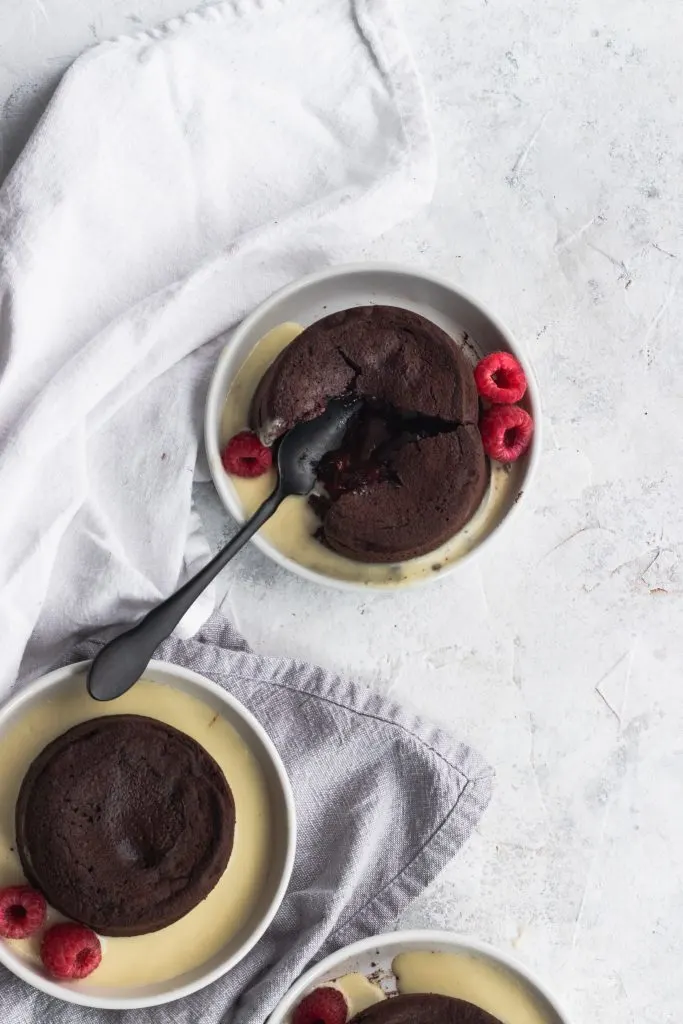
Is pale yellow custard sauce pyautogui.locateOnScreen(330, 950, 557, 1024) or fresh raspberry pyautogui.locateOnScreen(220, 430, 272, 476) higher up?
fresh raspberry pyautogui.locateOnScreen(220, 430, 272, 476)

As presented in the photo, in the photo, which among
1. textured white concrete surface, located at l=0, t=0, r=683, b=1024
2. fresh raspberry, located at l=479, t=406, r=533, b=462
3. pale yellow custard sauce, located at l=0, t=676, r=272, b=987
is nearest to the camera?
pale yellow custard sauce, located at l=0, t=676, r=272, b=987

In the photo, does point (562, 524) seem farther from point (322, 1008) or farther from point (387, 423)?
point (322, 1008)

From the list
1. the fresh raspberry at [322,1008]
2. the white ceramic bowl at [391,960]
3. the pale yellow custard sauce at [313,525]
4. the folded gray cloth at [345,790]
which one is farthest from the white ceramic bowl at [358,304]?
the fresh raspberry at [322,1008]

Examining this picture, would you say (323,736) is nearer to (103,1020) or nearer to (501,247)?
(103,1020)

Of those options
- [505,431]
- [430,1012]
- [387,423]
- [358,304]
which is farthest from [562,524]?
[430,1012]

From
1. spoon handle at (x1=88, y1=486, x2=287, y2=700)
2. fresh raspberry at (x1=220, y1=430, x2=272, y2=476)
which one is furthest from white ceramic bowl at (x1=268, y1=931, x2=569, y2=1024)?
fresh raspberry at (x1=220, y1=430, x2=272, y2=476)

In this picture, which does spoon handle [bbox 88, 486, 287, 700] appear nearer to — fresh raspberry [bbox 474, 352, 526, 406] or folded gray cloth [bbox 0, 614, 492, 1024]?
folded gray cloth [bbox 0, 614, 492, 1024]
